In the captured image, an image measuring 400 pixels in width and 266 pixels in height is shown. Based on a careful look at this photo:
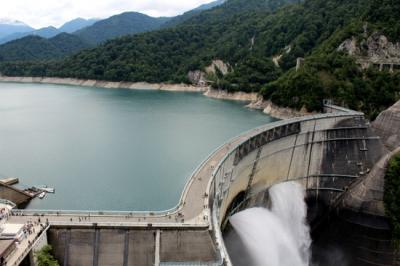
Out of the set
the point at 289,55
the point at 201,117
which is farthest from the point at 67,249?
the point at 289,55

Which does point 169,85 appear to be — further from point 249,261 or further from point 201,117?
point 249,261

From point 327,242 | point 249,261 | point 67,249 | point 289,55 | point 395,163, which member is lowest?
point 327,242

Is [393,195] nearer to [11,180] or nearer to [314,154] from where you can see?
[314,154]

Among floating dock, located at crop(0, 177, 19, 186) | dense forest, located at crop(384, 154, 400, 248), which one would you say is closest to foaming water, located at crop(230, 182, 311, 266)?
dense forest, located at crop(384, 154, 400, 248)

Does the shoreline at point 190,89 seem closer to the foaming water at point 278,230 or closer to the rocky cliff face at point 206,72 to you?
the rocky cliff face at point 206,72

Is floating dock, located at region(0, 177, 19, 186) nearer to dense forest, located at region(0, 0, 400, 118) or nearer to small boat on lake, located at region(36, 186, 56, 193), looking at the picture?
small boat on lake, located at region(36, 186, 56, 193)

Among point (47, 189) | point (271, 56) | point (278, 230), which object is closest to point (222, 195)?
point (278, 230)
